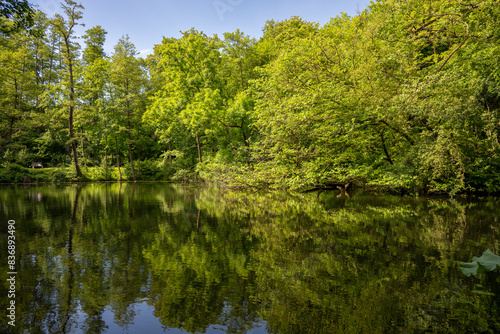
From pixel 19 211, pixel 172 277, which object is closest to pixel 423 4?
pixel 172 277

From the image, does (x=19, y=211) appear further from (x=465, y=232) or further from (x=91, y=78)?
(x=91, y=78)

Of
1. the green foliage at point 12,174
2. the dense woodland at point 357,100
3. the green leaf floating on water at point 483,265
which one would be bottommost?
the green foliage at point 12,174

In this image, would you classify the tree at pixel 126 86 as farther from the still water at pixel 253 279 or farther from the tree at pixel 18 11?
the still water at pixel 253 279

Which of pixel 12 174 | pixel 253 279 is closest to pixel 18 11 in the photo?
pixel 253 279

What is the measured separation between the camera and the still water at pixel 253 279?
2.55 metres

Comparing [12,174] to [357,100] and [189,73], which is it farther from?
[357,100]

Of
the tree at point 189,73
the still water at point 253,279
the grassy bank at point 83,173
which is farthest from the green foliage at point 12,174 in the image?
the still water at point 253,279

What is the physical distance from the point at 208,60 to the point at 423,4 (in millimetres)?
15150

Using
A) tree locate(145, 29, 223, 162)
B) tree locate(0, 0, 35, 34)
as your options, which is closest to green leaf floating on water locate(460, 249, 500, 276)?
tree locate(0, 0, 35, 34)

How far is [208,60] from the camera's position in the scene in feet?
73.9

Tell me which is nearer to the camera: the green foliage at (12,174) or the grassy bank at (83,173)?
the green foliage at (12,174)

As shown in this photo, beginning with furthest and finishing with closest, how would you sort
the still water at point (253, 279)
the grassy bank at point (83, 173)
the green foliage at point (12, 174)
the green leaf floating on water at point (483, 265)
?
1. the grassy bank at point (83, 173)
2. the green foliage at point (12, 174)
3. the still water at point (253, 279)
4. the green leaf floating on water at point (483, 265)

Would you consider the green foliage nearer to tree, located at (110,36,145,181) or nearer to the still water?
tree, located at (110,36,145,181)

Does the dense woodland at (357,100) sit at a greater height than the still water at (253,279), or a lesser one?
greater
